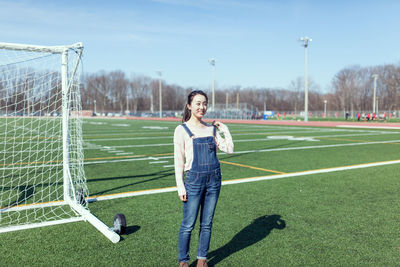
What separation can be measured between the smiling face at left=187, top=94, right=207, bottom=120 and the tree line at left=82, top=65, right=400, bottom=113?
71747 mm

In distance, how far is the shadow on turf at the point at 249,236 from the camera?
12.6ft

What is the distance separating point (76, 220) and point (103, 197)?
1.32 m

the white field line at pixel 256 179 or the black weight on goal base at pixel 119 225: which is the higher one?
the black weight on goal base at pixel 119 225

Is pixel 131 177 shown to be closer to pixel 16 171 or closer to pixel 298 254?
pixel 16 171

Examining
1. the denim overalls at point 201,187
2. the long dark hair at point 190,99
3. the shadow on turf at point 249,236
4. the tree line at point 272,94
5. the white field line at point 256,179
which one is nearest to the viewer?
the denim overalls at point 201,187

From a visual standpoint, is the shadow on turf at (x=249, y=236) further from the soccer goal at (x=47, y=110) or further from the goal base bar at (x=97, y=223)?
the soccer goal at (x=47, y=110)

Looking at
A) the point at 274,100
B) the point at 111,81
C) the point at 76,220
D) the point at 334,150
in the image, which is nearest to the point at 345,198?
the point at 76,220

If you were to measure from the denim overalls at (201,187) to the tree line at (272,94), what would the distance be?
71.8m

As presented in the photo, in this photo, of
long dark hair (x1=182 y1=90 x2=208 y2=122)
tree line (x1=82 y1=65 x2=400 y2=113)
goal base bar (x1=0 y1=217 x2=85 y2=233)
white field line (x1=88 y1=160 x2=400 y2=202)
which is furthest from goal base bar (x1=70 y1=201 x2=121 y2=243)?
tree line (x1=82 y1=65 x2=400 y2=113)

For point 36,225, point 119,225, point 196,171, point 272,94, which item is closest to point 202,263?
point 196,171

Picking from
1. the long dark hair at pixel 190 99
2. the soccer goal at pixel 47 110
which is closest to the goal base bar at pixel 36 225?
the soccer goal at pixel 47 110

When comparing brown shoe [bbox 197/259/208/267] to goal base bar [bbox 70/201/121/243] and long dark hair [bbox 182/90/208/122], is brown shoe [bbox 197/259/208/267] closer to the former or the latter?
goal base bar [bbox 70/201/121/243]

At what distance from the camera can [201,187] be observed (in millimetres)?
3230

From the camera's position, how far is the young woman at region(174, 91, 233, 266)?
322 centimetres
